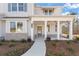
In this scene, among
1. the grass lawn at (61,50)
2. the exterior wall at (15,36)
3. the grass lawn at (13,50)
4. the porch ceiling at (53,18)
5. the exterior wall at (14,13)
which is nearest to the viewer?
the grass lawn at (13,50)

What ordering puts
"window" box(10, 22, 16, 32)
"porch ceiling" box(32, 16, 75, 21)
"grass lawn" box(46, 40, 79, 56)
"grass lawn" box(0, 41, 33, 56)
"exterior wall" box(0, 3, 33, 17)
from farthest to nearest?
"exterior wall" box(0, 3, 33, 17), "porch ceiling" box(32, 16, 75, 21), "window" box(10, 22, 16, 32), "grass lawn" box(46, 40, 79, 56), "grass lawn" box(0, 41, 33, 56)

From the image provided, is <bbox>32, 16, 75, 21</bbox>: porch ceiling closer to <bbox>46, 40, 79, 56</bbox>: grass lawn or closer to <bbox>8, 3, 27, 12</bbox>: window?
<bbox>8, 3, 27, 12</bbox>: window

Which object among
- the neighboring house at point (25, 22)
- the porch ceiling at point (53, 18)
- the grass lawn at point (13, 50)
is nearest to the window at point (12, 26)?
the neighboring house at point (25, 22)

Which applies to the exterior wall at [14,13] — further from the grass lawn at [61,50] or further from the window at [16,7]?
the grass lawn at [61,50]

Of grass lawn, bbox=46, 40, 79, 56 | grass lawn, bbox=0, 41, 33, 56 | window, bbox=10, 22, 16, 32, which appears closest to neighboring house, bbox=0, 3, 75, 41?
window, bbox=10, 22, 16, 32

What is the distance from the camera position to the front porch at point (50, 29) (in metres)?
15.1

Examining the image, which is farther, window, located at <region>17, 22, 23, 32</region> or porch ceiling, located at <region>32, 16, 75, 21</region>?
porch ceiling, located at <region>32, 16, 75, 21</region>

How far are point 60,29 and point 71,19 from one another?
1.16m

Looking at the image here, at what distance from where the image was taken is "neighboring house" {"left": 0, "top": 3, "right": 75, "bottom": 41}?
14.9 metres

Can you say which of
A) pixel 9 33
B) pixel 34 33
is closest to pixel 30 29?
pixel 34 33

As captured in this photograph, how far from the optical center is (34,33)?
15.4 meters

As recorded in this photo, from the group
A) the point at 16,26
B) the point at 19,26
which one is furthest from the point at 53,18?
the point at 16,26

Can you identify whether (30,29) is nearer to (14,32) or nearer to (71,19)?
(14,32)

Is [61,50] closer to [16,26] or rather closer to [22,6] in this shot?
[16,26]
